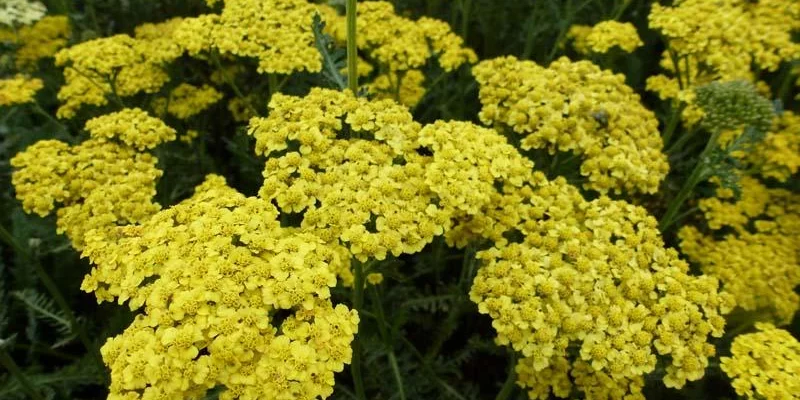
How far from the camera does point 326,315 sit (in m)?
1.95

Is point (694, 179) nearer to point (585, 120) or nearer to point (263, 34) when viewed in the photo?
point (585, 120)

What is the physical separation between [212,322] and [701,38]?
2.86m

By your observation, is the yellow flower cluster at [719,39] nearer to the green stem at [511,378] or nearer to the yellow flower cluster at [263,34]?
the green stem at [511,378]

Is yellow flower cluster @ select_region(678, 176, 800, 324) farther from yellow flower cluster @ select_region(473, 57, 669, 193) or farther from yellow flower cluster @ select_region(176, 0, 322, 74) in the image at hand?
yellow flower cluster @ select_region(176, 0, 322, 74)

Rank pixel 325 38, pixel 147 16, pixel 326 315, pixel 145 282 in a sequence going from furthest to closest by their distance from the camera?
pixel 147 16 < pixel 325 38 < pixel 145 282 < pixel 326 315

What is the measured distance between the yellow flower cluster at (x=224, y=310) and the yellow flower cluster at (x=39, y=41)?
8.20ft

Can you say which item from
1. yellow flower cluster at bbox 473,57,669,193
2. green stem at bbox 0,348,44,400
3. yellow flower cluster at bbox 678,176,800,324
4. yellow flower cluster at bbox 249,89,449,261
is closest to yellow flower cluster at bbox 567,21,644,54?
yellow flower cluster at bbox 473,57,669,193

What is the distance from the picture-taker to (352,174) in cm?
231

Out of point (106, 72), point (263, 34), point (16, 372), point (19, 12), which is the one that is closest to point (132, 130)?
point (106, 72)

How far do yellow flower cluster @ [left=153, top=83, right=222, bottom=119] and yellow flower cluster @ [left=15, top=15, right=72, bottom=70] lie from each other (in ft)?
2.79

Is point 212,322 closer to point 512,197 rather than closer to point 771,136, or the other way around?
point 512,197

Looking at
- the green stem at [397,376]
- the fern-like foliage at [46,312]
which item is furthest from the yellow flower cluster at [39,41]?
the green stem at [397,376]

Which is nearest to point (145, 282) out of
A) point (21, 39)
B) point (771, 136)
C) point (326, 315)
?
point (326, 315)

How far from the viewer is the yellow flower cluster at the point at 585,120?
2.84 meters
